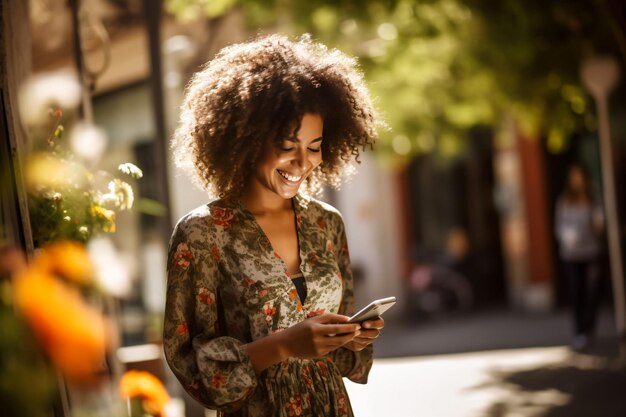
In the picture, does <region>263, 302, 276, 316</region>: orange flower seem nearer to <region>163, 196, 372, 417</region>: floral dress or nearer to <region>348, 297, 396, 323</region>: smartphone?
<region>163, 196, 372, 417</region>: floral dress

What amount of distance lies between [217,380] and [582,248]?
848 centimetres

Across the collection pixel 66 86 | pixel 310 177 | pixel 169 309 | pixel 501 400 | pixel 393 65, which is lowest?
pixel 501 400

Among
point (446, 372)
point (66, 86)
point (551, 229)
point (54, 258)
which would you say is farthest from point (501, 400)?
point (551, 229)

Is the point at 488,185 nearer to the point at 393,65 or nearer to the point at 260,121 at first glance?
the point at 393,65

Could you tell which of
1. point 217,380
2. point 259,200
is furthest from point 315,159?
point 217,380

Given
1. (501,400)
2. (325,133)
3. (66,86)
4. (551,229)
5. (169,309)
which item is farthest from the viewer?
(551,229)

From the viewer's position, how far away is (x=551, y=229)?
16.8m

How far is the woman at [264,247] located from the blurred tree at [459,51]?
20.3ft

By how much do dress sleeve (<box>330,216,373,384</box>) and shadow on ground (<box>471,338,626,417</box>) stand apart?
4.68 m

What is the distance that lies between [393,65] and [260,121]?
27.8 ft

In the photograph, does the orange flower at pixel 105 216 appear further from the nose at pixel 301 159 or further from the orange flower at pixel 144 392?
the nose at pixel 301 159

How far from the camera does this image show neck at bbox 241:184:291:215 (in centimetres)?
301

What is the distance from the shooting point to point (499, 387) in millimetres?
9047

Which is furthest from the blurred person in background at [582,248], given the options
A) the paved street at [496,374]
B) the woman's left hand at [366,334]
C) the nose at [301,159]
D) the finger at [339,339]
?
the finger at [339,339]
